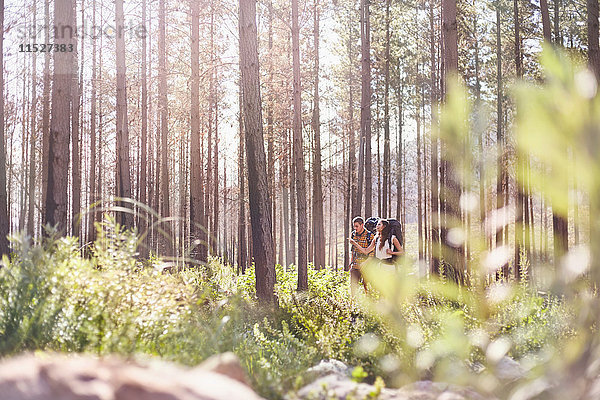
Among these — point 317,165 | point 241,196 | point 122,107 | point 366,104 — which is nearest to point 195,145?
point 122,107

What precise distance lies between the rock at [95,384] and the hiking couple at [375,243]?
Answer: 8.17m

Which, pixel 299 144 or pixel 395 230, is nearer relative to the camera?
pixel 395 230

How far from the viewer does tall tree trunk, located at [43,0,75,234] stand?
7625mm

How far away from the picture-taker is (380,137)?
2647cm

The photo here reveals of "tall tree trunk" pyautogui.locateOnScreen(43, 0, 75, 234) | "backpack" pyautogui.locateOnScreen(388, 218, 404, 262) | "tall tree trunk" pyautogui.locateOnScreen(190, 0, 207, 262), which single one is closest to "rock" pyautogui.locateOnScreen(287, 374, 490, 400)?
"tall tree trunk" pyautogui.locateOnScreen(43, 0, 75, 234)

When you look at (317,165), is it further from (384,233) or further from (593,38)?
(593,38)

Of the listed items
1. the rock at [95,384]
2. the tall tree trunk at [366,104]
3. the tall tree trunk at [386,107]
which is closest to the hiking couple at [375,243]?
the tall tree trunk at [366,104]

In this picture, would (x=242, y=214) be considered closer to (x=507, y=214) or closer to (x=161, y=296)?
(x=161, y=296)

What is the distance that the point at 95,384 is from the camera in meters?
1.73

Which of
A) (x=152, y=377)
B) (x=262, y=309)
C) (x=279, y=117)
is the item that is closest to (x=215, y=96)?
(x=279, y=117)

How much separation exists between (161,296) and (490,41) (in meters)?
24.5

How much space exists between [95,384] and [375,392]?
3.95 feet

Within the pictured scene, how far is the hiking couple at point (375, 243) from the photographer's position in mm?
10125

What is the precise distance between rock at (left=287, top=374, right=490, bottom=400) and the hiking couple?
7078 millimetres
